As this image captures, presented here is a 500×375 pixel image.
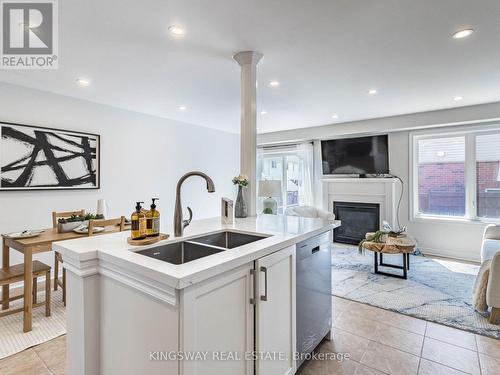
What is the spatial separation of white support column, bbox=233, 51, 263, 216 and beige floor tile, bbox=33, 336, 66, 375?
184cm

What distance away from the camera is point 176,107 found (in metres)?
4.19

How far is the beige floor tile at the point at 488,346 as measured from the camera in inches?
80.0

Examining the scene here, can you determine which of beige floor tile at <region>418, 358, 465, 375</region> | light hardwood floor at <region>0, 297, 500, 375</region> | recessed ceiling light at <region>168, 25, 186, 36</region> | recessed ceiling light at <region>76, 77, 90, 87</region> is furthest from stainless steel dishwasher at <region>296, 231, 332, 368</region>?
recessed ceiling light at <region>76, 77, 90, 87</region>

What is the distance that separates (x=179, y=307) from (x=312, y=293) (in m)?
1.19

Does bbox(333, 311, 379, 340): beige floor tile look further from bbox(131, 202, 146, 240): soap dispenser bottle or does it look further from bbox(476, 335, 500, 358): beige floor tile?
bbox(131, 202, 146, 240): soap dispenser bottle

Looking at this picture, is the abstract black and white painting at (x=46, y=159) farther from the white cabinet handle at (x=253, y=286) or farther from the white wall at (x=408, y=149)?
the white wall at (x=408, y=149)

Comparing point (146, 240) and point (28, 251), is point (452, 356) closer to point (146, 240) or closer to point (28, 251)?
point (146, 240)

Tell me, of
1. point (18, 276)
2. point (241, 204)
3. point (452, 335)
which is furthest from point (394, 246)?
point (18, 276)

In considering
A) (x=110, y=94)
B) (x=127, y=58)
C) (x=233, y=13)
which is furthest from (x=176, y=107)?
(x=233, y=13)

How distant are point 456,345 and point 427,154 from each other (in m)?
3.64

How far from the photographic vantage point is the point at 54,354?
6.75 ft

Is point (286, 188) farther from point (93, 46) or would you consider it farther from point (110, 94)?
point (93, 46)

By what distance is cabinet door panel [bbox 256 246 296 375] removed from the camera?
136 cm

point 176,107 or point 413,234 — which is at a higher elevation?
point 176,107
